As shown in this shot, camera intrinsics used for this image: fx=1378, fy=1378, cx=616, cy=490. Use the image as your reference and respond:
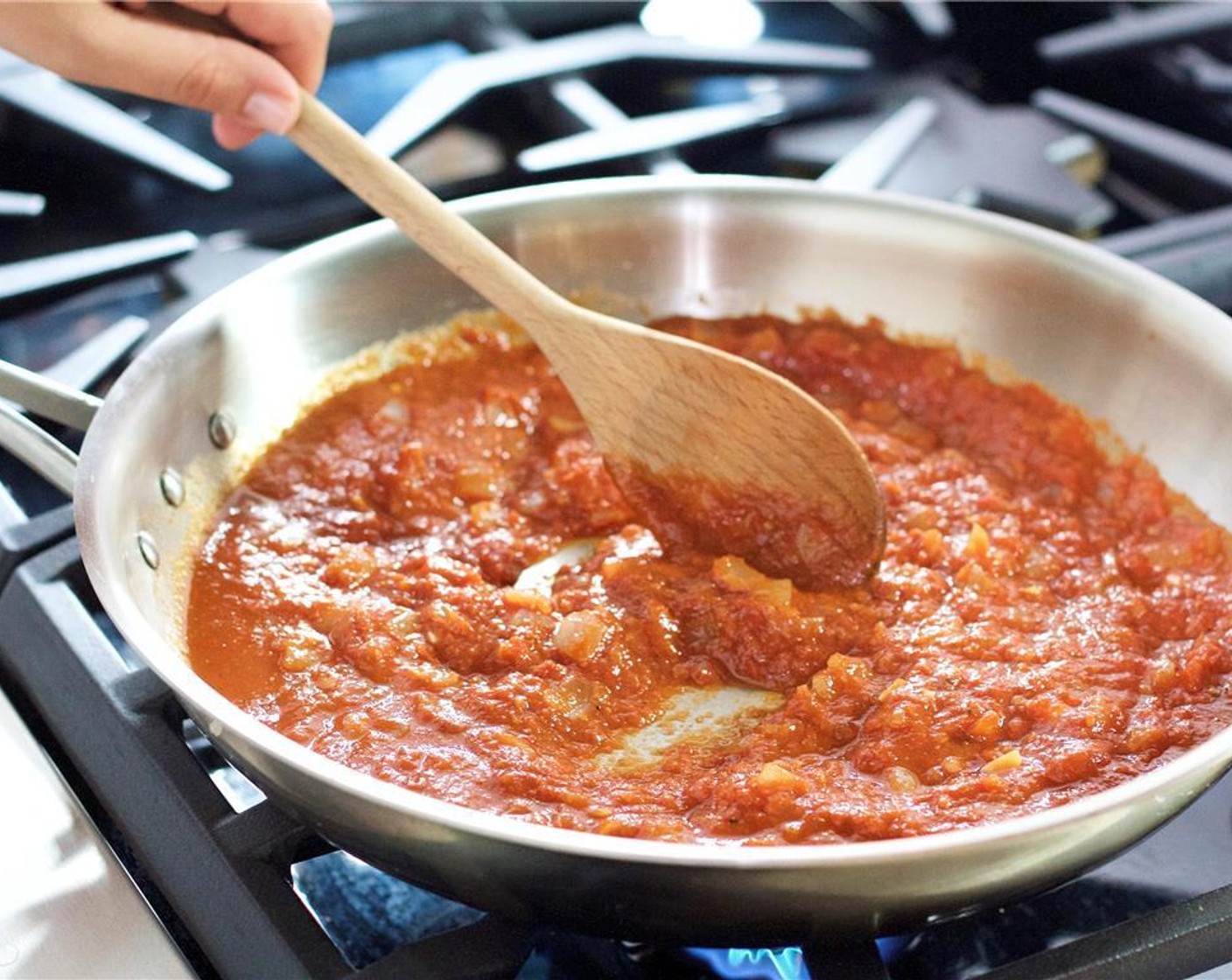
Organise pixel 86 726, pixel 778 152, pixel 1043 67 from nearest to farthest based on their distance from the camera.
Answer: pixel 86 726 → pixel 778 152 → pixel 1043 67

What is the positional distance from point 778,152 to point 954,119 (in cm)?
32

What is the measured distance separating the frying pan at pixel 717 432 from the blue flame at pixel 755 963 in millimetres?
162

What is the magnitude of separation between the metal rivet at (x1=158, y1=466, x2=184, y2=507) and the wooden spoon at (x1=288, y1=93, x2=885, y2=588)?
37 centimetres

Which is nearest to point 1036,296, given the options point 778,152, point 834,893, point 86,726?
point 778,152

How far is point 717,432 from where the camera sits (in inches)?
62.0

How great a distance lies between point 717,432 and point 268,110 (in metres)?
0.60

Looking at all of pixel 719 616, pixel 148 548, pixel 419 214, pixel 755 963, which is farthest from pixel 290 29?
pixel 755 963

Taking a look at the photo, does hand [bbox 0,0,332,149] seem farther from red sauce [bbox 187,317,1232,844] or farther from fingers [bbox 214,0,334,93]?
red sauce [bbox 187,317,1232,844]

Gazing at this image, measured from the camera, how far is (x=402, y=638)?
1.44 meters

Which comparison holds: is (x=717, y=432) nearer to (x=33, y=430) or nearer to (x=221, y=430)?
(x=221, y=430)

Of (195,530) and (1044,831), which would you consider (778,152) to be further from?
(1044,831)

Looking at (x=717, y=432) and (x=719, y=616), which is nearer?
(x=719, y=616)

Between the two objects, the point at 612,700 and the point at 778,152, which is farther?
the point at 778,152

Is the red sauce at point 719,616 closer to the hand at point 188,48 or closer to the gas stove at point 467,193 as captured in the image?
the gas stove at point 467,193
